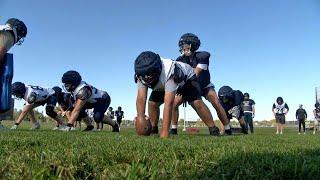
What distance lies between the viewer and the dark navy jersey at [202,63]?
9680 millimetres

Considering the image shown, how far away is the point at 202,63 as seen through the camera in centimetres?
967

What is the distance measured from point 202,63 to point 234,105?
14.4 feet

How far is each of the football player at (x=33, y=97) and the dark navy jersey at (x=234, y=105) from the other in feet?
18.6

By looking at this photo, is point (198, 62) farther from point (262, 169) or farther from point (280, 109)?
point (280, 109)

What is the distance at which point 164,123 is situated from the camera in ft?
22.6

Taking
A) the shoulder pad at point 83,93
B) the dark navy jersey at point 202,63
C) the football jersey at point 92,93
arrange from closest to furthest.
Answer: the dark navy jersey at point 202,63 < the shoulder pad at point 83,93 < the football jersey at point 92,93

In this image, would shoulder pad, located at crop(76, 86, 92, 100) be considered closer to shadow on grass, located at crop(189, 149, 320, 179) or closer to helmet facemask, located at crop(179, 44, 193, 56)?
helmet facemask, located at crop(179, 44, 193, 56)

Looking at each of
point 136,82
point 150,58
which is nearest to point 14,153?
point 150,58

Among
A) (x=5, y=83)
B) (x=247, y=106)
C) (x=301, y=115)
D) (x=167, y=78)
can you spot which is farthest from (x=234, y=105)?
(x=301, y=115)

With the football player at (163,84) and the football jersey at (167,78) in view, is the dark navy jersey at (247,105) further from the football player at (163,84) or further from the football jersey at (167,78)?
the football jersey at (167,78)

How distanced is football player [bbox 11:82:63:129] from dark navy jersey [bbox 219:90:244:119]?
566 centimetres

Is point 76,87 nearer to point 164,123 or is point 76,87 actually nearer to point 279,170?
point 164,123

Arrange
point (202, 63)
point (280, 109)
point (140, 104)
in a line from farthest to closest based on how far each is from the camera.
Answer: point (280, 109) < point (202, 63) < point (140, 104)

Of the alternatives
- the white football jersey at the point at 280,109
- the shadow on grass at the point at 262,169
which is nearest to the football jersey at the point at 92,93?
the shadow on grass at the point at 262,169
